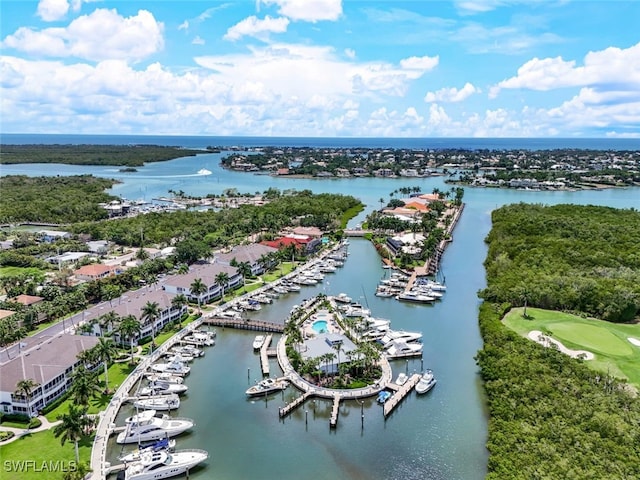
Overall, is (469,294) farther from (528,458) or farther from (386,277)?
(528,458)

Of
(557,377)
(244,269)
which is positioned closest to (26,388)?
(244,269)

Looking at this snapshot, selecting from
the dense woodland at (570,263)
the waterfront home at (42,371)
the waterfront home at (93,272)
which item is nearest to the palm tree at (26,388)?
the waterfront home at (42,371)

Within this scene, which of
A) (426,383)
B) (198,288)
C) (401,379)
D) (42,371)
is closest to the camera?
(42,371)

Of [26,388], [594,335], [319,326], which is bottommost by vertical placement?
[319,326]

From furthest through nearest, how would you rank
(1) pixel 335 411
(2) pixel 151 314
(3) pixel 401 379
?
(2) pixel 151 314
(3) pixel 401 379
(1) pixel 335 411

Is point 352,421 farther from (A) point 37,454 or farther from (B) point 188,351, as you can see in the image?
(A) point 37,454

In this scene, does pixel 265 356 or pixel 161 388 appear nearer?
pixel 161 388

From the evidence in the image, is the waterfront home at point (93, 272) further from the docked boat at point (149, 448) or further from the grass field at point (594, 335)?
the grass field at point (594, 335)
